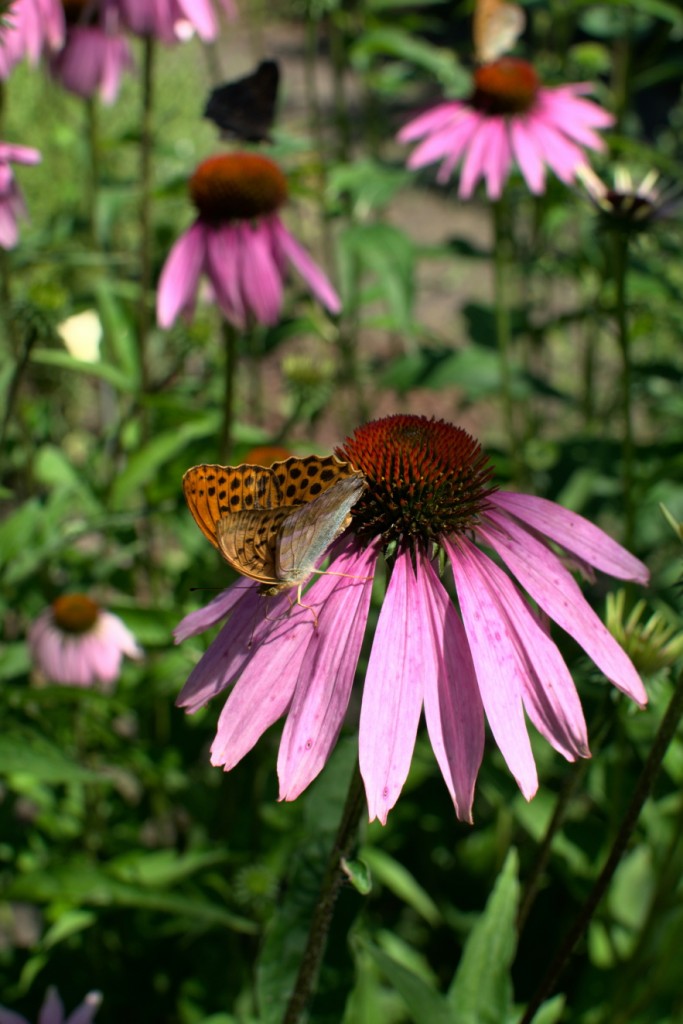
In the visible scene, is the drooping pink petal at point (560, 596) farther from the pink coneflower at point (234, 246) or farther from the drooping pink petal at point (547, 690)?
the pink coneflower at point (234, 246)

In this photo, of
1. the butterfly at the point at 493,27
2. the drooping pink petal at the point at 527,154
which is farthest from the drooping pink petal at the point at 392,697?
the butterfly at the point at 493,27

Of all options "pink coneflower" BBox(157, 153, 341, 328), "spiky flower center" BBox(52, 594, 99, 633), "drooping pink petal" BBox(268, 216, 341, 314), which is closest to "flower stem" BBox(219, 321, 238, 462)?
"pink coneflower" BBox(157, 153, 341, 328)

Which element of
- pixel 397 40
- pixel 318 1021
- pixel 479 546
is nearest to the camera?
pixel 479 546

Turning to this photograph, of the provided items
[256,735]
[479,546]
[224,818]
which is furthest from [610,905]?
[256,735]

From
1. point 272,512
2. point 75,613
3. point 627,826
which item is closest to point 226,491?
point 272,512

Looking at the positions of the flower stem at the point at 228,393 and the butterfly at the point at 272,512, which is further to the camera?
the flower stem at the point at 228,393

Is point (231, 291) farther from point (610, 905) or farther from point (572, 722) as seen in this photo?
point (610, 905)
